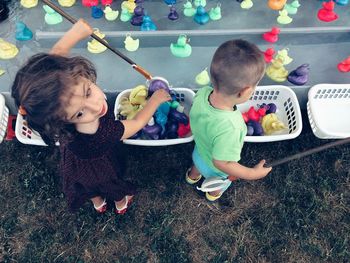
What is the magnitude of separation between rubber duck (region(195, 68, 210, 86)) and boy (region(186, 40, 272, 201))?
2.12 feet

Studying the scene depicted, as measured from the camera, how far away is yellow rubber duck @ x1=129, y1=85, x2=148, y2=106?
2.44 meters

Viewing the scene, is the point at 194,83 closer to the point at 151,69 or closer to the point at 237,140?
the point at 151,69

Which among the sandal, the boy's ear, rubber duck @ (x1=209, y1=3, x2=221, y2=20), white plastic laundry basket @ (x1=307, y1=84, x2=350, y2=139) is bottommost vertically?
the sandal

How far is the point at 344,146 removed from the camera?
269 centimetres

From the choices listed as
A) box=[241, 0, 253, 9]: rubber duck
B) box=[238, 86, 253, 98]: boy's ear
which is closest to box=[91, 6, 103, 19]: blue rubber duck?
box=[241, 0, 253, 9]: rubber duck

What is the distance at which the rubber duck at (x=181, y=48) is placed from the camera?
2.58 m

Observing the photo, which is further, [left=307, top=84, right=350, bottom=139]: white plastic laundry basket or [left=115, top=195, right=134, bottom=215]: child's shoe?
[left=307, top=84, right=350, bottom=139]: white plastic laundry basket

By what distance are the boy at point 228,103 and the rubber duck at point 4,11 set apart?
5.89 ft

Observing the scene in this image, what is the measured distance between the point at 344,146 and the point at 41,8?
2.44m

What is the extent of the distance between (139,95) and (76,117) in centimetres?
Result: 87

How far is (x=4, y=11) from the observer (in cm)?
281

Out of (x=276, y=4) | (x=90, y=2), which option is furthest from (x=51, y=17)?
(x=276, y=4)

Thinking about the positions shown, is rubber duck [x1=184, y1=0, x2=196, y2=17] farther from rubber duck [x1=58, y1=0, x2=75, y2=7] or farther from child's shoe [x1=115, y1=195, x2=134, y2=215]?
child's shoe [x1=115, y1=195, x2=134, y2=215]

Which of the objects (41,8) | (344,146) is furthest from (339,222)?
(41,8)
